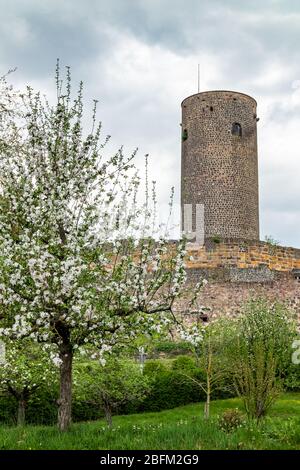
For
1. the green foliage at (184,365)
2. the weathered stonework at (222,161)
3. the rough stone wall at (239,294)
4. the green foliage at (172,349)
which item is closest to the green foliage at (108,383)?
the green foliage at (184,365)

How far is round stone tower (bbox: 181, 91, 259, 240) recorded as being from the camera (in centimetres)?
3734

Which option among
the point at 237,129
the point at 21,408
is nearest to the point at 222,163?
the point at 237,129

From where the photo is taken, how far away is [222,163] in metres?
37.8

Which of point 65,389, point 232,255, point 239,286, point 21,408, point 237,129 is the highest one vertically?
point 237,129

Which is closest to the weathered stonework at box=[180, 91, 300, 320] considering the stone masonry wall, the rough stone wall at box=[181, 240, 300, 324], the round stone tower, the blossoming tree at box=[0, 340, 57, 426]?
the round stone tower

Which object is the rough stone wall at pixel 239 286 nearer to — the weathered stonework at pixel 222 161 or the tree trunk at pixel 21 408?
the weathered stonework at pixel 222 161

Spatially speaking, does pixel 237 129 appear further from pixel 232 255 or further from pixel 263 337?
pixel 263 337

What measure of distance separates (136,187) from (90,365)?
276 inches

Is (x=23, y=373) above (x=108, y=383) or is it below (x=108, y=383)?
above

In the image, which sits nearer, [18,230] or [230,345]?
[18,230]

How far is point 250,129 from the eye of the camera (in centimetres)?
3906

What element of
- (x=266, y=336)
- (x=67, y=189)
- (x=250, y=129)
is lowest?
(x=266, y=336)
